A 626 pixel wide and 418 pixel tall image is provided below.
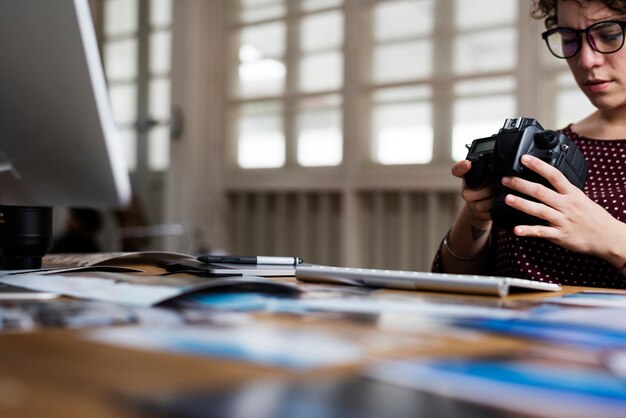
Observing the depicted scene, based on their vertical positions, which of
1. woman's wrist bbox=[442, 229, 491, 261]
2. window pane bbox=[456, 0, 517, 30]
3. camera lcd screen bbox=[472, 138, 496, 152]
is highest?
window pane bbox=[456, 0, 517, 30]

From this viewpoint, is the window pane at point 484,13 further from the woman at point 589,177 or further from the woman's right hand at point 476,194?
the woman's right hand at point 476,194

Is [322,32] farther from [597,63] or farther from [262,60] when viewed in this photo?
[597,63]

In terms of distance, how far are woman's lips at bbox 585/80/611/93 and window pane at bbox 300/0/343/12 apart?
1697mm

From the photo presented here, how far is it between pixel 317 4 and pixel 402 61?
0.49 metres

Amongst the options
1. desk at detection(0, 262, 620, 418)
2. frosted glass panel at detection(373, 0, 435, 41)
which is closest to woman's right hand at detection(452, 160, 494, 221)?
desk at detection(0, 262, 620, 418)

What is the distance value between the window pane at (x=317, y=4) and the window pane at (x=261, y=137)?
44cm

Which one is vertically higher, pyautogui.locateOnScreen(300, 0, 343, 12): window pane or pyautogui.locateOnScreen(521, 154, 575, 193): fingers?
pyautogui.locateOnScreen(300, 0, 343, 12): window pane

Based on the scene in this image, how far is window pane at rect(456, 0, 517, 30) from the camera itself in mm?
2281

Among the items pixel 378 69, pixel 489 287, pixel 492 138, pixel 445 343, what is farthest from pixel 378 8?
pixel 445 343

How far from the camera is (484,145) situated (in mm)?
934

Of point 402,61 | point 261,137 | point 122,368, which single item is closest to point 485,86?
point 402,61

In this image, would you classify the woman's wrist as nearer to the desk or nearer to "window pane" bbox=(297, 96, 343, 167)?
the desk

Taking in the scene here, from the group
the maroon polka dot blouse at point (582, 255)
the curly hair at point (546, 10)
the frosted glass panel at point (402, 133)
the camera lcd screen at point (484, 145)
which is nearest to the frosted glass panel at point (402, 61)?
the frosted glass panel at point (402, 133)

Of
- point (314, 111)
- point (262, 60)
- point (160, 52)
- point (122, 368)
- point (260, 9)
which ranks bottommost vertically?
point (122, 368)
